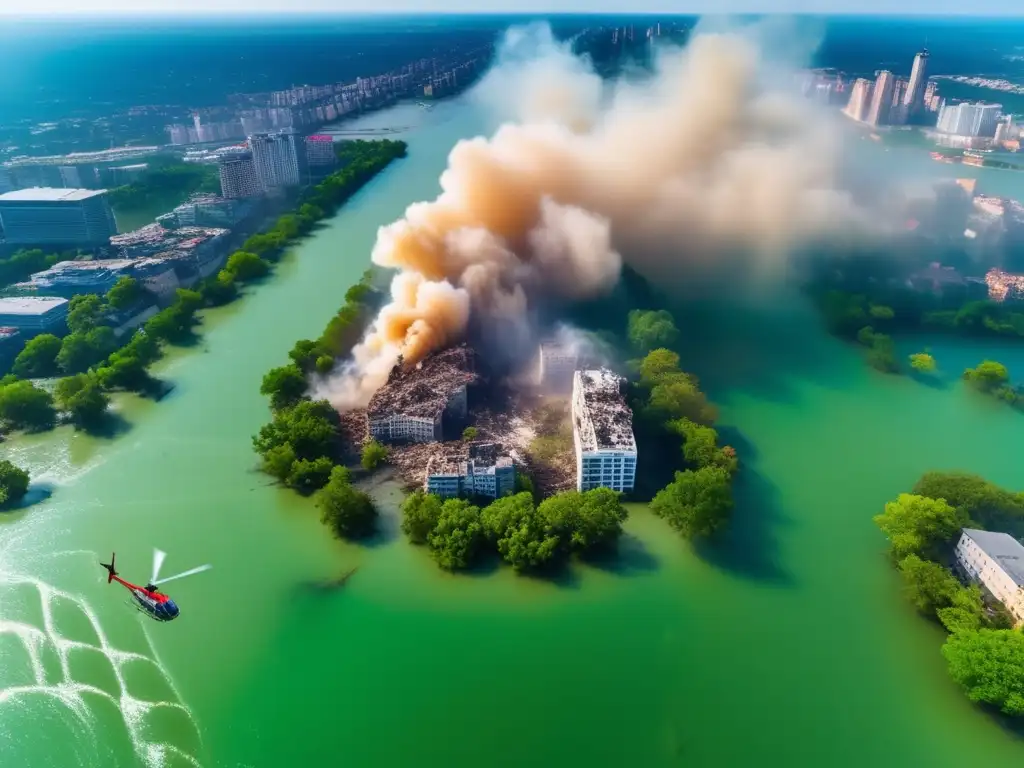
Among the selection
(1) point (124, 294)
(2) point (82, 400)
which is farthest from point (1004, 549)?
(1) point (124, 294)

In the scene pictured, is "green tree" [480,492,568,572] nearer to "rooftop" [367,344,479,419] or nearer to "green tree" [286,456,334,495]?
"rooftop" [367,344,479,419]

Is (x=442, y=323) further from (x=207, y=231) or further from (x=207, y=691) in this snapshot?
(x=207, y=231)

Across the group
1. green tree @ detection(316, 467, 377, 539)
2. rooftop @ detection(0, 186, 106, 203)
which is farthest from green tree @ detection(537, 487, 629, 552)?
rooftop @ detection(0, 186, 106, 203)

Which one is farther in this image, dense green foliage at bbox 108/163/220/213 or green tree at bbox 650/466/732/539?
dense green foliage at bbox 108/163/220/213

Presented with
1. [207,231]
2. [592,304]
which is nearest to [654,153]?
[592,304]

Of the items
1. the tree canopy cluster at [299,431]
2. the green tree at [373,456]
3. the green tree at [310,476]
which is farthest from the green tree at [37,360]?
the green tree at [373,456]

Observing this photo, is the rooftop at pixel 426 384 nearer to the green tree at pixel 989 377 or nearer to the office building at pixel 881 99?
the green tree at pixel 989 377
